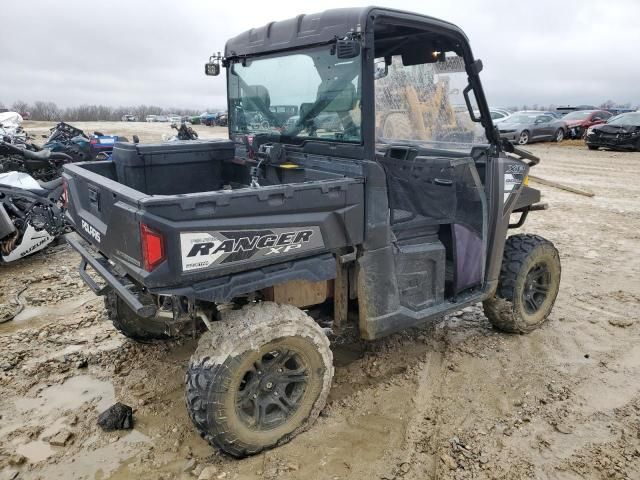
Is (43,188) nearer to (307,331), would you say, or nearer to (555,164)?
(307,331)

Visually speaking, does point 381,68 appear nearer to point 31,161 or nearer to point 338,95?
point 338,95

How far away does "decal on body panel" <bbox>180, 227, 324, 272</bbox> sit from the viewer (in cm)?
244

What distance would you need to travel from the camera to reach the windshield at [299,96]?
3.04 m

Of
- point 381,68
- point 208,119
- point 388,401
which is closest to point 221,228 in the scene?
point 388,401

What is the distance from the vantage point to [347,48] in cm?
271

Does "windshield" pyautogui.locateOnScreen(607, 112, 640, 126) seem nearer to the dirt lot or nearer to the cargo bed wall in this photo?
the dirt lot

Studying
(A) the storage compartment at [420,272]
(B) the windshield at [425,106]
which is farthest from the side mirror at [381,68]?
(A) the storage compartment at [420,272]

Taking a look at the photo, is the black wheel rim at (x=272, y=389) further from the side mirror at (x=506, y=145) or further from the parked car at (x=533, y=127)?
the parked car at (x=533, y=127)

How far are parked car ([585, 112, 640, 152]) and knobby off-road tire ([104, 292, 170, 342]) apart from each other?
16.3 metres

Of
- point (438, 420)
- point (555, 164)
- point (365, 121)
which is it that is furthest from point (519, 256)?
point (555, 164)

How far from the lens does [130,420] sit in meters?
3.12

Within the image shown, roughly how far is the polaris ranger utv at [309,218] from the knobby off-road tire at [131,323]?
0.5 inches

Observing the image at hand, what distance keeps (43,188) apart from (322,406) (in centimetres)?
484

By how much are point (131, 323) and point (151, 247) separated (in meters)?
1.74
